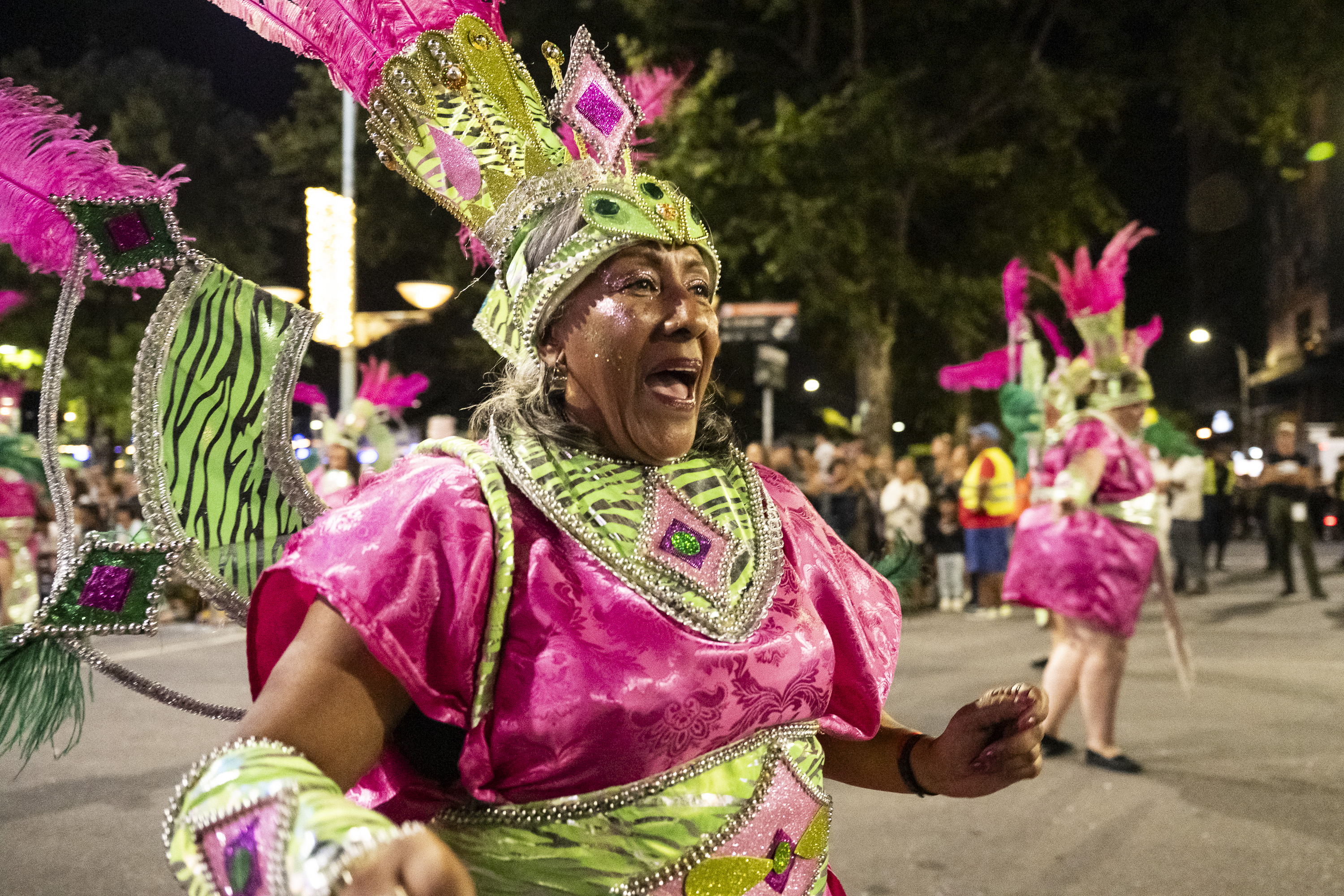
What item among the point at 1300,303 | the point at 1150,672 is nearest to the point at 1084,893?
the point at 1150,672

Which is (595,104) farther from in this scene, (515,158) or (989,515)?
(989,515)

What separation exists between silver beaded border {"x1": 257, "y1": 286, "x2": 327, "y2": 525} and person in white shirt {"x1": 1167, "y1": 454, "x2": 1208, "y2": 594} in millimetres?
11729

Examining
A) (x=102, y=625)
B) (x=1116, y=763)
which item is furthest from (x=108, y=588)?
(x=1116, y=763)

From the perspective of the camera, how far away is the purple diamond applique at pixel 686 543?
151 centimetres

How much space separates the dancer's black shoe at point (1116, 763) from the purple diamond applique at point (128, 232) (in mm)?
5120

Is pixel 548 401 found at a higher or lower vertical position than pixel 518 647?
higher

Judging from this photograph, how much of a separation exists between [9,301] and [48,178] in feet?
11.4

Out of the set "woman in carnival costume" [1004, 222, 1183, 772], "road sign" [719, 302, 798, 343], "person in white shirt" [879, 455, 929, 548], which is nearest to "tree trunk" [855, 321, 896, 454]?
"person in white shirt" [879, 455, 929, 548]

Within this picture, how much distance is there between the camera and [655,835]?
1.38 meters

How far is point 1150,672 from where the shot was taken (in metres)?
7.90

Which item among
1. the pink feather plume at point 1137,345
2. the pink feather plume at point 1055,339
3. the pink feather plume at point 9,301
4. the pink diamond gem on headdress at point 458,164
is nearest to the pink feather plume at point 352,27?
the pink diamond gem on headdress at point 458,164

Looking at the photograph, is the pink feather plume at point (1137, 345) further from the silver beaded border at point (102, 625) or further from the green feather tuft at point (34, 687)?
the green feather tuft at point (34, 687)

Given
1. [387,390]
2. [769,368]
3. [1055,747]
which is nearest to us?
[1055,747]

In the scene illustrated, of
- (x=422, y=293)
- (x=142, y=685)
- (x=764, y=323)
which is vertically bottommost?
(x=142, y=685)
